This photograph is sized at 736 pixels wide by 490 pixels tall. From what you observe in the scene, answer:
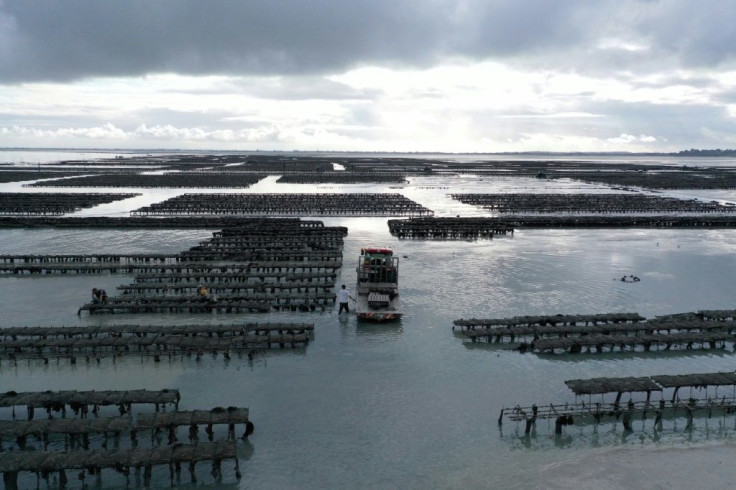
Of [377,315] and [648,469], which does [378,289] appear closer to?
[377,315]

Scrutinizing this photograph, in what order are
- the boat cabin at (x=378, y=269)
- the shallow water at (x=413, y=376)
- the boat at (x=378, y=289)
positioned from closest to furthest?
the shallow water at (x=413, y=376)
the boat at (x=378, y=289)
the boat cabin at (x=378, y=269)

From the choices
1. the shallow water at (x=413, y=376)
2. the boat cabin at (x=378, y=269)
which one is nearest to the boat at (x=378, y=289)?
the boat cabin at (x=378, y=269)

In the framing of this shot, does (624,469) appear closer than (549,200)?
Yes

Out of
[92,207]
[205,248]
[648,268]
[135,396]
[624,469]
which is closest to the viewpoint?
[624,469]

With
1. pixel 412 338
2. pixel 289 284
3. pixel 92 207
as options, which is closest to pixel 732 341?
pixel 412 338

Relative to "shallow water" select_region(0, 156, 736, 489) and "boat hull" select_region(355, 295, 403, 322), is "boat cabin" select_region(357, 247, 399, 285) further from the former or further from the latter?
"boat hull" select_region(355, 295, 403, 322)

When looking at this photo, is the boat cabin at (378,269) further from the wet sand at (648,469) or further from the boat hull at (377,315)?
the wet sand at (648,469)

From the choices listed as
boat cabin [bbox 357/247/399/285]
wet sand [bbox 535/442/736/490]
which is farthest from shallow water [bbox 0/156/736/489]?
boat cabin [bbox 357/247/399/285]

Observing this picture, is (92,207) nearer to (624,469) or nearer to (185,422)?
(185,422)
